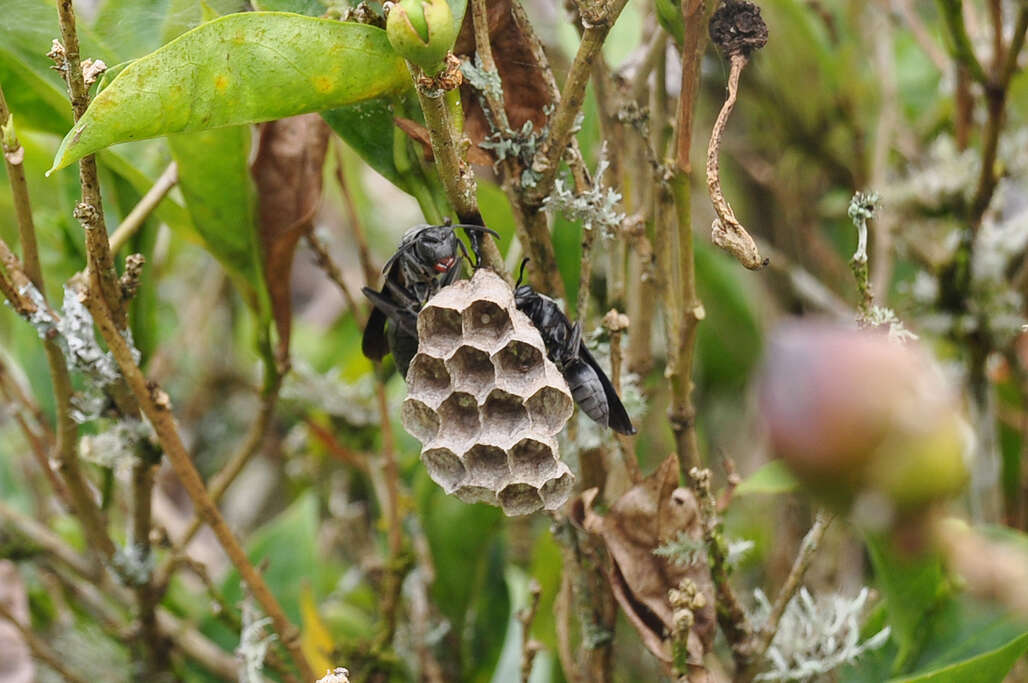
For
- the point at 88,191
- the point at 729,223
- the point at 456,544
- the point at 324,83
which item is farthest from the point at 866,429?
the point at 456,544

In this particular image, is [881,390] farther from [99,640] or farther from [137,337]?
[99,640]

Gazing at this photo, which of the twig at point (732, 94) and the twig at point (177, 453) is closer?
the twig at point (732, 94)

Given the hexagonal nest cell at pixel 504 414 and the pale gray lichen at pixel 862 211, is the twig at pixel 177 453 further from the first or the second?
the pale gray lichen at pixel 862 211

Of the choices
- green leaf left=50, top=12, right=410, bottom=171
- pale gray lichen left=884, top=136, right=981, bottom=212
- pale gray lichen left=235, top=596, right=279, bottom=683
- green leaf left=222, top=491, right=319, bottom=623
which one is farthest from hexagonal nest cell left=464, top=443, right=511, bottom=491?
pale gray lichen left=884, top=136, right=981, bottom=212

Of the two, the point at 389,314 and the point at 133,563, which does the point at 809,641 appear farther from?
the point at 133,563

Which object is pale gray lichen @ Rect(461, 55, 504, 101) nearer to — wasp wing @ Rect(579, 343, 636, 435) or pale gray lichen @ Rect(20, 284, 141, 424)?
wasp wing @ Rect(579, 343, 636, 435)

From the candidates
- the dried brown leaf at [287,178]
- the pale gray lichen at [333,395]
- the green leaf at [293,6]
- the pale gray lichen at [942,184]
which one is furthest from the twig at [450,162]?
the pale gray lichen at [942,184]
